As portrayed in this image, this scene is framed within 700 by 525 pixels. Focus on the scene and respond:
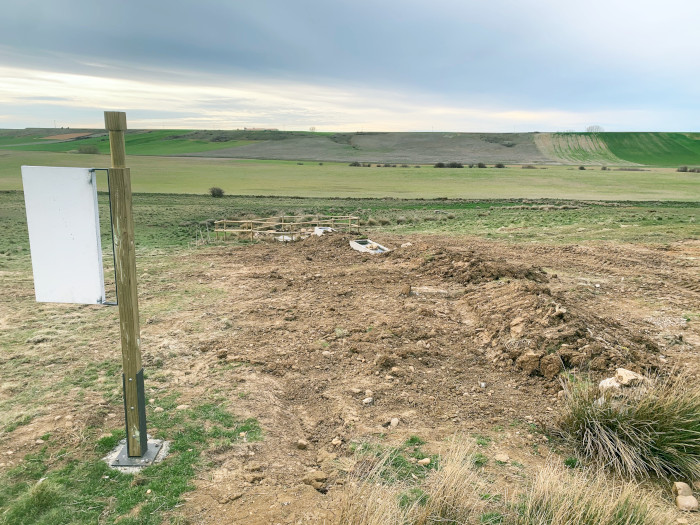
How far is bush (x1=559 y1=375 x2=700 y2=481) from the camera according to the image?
4.71 meters

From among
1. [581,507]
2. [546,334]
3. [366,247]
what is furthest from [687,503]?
[366,247]

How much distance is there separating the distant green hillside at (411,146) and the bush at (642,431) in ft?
299

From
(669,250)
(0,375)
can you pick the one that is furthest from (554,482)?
(669,250)

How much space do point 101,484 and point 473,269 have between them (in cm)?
944

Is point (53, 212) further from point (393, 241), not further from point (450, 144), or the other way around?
point (450, 144)

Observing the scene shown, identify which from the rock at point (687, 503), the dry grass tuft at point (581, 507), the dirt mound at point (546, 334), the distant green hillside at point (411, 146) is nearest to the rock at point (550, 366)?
the dirt mound at point (546, 334)

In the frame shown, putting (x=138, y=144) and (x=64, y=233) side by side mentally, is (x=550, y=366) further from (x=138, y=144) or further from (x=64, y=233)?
(x=138, y=144)

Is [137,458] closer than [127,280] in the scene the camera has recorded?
No

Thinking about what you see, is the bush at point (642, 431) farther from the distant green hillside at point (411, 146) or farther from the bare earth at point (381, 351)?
the distant green hillside at point (411, 146)

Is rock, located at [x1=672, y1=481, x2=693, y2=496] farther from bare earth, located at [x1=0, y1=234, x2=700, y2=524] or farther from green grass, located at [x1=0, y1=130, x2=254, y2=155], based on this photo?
green grass, located at [x1=0, y1=130, x2=254, y2=155]

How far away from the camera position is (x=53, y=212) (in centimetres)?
439

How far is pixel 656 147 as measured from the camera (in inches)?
4311

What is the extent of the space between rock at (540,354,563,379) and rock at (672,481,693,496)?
2.25 m

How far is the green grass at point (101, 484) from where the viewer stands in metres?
4.02
